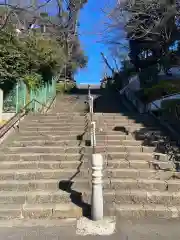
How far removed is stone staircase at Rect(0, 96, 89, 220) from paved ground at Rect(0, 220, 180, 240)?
1.44 feet

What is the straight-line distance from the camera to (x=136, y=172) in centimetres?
650

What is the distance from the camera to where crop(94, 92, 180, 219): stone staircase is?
5.28m

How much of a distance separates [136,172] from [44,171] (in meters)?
1.94

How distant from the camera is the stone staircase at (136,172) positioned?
17.3 feet

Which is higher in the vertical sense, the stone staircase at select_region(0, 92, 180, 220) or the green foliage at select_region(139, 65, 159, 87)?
the green foliage at select_region(139, 65, 159, 87)

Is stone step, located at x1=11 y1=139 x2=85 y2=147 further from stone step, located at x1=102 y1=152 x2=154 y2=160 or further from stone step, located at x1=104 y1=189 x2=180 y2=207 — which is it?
stone step, located at x1=104 y1=189 x2=180 y2=207

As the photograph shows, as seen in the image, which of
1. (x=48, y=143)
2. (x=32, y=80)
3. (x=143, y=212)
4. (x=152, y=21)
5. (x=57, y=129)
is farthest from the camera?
(x=32, y=80)

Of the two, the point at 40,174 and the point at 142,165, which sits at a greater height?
the point at 142,165

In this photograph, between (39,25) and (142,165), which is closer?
(142,165)

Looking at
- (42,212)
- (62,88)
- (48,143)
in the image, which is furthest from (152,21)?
(62,88)

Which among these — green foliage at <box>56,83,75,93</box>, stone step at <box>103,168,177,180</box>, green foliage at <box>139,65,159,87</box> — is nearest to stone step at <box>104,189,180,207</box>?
stone step at <box>103,168,177,180</box>

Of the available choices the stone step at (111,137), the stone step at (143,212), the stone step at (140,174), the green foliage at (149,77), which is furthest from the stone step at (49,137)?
the green foliage at (149,77)

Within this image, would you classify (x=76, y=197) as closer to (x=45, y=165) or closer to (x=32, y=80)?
(x=45, y=165)

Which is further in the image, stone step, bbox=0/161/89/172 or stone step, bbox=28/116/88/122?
stone step, bbox=28/116/88/122
